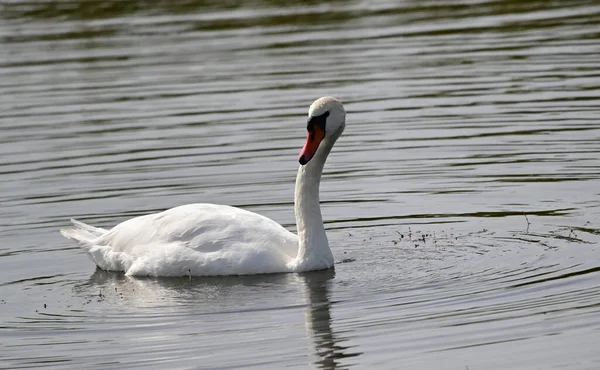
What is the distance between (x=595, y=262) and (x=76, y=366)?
447 cm

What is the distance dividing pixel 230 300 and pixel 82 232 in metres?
2.47

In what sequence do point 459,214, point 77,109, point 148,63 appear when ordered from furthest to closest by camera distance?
point 148,63
point 77,109
point 459,214

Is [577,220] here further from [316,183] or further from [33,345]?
[33,345]

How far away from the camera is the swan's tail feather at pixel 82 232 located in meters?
13.3

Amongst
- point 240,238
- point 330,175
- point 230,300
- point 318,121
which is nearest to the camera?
point 230,300

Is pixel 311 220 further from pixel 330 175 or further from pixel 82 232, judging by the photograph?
pixel 330 175

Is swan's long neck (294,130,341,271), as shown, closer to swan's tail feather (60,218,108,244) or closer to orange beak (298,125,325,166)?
orange beak (298,125,325,166)

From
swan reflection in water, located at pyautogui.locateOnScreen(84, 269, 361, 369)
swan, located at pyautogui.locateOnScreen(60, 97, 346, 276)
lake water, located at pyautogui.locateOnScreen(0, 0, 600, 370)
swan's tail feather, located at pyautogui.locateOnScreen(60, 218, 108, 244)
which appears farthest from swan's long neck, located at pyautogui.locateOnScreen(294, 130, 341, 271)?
swan's tail feather, located at pyautogui.locateOnScreen(60, 218, 108, 244)

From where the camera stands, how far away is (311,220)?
12586 mm

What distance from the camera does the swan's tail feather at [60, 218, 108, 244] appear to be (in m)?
13.3

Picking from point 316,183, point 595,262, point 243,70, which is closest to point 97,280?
point 316,183

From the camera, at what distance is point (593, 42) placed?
24.0 meters

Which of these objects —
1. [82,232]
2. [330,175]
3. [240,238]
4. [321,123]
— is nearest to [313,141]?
[321,123]

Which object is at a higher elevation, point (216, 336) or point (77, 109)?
point (77, 109)
